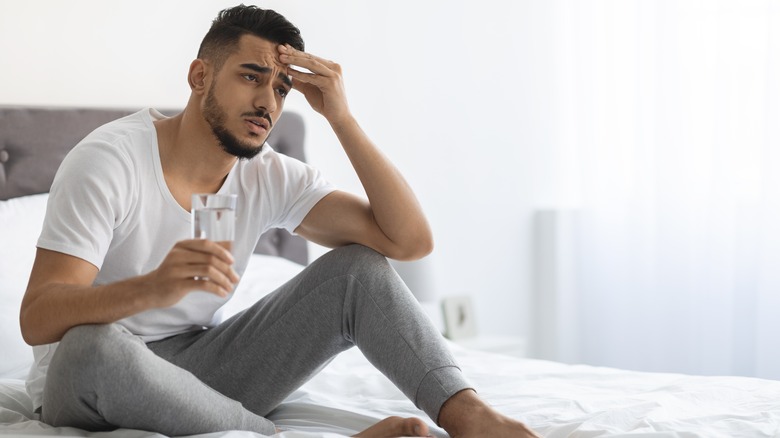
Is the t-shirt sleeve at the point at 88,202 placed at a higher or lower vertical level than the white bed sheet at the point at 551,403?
higher

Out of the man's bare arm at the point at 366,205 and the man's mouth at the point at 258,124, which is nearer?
the man's mouth at the point at 258,124

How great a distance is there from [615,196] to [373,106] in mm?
1091

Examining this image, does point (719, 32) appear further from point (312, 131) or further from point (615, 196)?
point (312, 131)

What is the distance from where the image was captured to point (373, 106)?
3.20m

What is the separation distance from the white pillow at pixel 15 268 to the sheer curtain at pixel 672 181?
88.1 inches

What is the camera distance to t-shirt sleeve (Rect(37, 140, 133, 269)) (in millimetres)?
1460

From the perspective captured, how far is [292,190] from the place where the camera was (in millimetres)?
1894

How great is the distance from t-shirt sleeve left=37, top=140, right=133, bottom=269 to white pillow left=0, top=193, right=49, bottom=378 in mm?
485

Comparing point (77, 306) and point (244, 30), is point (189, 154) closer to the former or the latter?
point (244, 30)

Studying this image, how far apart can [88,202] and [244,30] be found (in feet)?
1.51

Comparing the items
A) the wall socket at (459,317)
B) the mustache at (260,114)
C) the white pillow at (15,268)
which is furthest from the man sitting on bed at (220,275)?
the wall socket at (459,317)

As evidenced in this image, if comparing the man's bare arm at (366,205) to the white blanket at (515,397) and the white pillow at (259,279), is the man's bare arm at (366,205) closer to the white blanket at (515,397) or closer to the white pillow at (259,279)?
the white blanket at (515,397)

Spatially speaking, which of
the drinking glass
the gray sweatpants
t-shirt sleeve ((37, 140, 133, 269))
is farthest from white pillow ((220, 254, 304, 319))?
the drinking glass

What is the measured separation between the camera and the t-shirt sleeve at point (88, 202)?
146 cm
